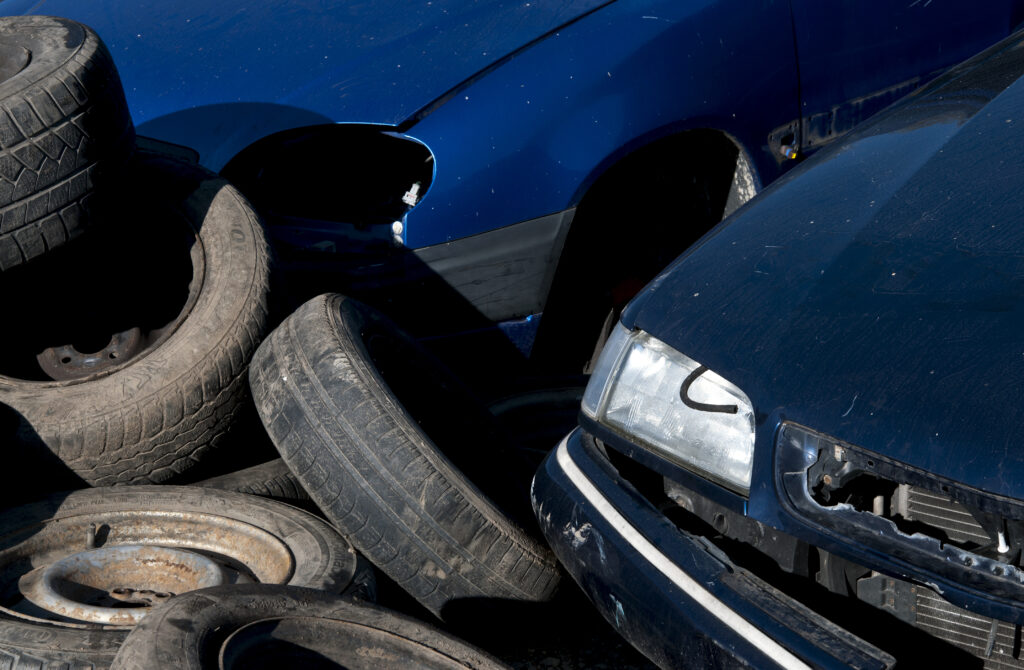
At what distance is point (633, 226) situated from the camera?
4.08m

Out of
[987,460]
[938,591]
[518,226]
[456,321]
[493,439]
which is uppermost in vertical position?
[987,460]

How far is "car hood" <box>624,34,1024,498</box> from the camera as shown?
1692 millimetres

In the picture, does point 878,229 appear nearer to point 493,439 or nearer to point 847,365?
point 847,365

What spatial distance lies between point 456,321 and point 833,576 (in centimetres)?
198

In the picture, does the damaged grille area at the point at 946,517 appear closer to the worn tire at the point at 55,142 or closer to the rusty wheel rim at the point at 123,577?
the rusty wheel rim at the point at 123,577

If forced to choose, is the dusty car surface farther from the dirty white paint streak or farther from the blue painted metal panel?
the blue painted metal panel

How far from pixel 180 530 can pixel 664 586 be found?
5.01ft

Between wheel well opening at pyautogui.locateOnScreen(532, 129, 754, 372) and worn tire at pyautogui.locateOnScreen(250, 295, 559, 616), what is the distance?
1246 mm

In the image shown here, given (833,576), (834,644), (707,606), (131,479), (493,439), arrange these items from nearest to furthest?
(834,644) → (707,606) → (833,576) → (131,479) → (493,439)

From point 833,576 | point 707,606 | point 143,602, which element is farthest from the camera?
point 143,602

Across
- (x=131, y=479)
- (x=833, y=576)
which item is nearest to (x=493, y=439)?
Result: (x=131, y=479)

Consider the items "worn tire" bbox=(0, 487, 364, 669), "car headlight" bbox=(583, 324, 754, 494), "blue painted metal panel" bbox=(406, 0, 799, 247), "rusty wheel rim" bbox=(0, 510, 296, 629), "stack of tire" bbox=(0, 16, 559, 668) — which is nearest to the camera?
"car headlight" bbox=(583, 324, 754, 494)

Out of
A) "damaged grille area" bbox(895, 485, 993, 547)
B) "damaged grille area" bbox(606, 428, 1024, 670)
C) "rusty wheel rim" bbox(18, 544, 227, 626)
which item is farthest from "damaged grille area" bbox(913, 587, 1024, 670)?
"rusty wheel rim" bbox(18, 544, 227, 626)

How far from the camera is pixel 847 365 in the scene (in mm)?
1834
